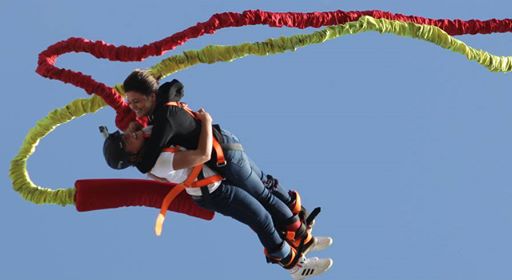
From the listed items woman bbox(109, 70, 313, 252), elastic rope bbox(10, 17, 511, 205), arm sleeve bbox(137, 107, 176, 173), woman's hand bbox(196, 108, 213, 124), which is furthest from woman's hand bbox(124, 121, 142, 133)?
elastic rope bbox(10, 17, 511, 205)

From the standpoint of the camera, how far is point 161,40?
11555 mm

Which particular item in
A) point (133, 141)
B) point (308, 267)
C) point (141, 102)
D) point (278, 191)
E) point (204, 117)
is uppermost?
point (141, 102)

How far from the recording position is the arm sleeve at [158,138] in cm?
1008

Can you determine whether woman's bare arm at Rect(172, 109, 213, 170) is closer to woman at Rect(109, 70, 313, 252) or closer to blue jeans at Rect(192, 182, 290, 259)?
woman at Rect(109, 70, 313, 252)

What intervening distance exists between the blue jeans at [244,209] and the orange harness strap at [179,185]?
168mm

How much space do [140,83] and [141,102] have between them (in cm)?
20

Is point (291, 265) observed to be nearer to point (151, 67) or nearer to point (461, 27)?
point (151, 67)

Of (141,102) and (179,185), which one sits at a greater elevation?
(141,102)

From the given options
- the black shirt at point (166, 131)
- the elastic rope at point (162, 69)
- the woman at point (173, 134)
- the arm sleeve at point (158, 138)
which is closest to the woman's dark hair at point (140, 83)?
the woman at point (173, 134)

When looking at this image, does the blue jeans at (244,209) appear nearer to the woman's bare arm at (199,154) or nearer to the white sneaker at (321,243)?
the woman's bare arm at (199,154)

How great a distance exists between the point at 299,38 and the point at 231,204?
90.6 inches

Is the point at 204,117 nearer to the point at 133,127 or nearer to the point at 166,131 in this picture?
the point at 166,131

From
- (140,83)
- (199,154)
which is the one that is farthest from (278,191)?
(140,83)

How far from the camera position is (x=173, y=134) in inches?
403
